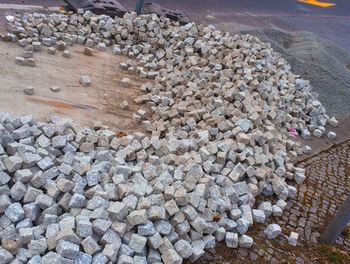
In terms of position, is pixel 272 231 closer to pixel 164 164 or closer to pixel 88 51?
pixel 164 164

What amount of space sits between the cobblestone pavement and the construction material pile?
0.10 m

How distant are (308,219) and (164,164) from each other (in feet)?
5.50

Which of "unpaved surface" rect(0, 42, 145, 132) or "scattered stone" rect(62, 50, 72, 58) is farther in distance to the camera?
"scattered stone" rect(62, 50, 72, 58)

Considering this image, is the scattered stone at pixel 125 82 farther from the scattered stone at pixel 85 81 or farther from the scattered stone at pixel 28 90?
the scattered stone at pixel 28 90

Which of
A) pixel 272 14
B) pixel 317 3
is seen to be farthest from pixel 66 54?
pixel 317 3

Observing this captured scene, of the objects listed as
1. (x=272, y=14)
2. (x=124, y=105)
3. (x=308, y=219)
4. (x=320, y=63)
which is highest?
(x=320, y=63)

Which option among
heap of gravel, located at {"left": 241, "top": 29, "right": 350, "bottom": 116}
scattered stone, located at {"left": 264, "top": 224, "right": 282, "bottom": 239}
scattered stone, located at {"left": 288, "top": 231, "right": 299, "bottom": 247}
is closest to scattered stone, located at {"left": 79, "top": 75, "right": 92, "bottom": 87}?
scattered stone, located at {"left": 264, "top": 224, "right": 282, "bottom": 239}

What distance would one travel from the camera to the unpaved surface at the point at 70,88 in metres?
5.57

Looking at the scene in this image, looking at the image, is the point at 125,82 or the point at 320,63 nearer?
the point at 125,82

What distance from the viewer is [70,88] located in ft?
20.5

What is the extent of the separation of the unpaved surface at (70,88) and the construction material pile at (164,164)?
0.22 meters

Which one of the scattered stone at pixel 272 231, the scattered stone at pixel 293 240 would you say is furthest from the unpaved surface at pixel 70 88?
the scattered stone at pixel 293 240

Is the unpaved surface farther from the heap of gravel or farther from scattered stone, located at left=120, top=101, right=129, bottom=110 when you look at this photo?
the heap of gravel

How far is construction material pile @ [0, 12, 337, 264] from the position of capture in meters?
3.76
